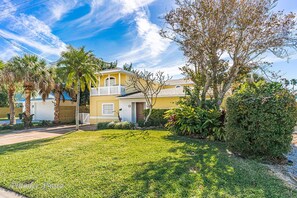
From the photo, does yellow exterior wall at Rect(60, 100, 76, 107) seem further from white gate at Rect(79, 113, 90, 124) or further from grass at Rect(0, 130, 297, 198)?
grass at Rect(0, 130, 297, 198)

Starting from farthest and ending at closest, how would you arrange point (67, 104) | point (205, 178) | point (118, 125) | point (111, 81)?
point (67, 104)
point (111, 81)
point (118, 125)
point (205, 178)

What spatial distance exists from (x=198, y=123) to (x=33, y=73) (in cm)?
1546

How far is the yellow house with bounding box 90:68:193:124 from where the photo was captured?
1933 cm

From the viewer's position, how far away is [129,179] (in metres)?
4.40

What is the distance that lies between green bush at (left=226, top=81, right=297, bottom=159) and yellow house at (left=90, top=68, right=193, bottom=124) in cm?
1141

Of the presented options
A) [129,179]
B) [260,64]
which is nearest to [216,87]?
[260,64]

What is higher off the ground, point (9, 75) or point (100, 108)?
point (9, 75)

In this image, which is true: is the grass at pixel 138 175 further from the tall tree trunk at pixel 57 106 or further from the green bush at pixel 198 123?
the tall tree trunk at pixel 57 106

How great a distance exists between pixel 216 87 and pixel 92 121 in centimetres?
1539

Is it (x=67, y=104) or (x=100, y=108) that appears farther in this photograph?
(x=67, y=104)

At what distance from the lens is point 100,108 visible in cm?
2191

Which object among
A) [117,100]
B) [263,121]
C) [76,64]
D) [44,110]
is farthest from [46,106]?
[263,121]

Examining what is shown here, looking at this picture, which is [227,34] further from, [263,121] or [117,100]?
[117,100]

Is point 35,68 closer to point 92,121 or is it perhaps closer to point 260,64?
point 92,121
